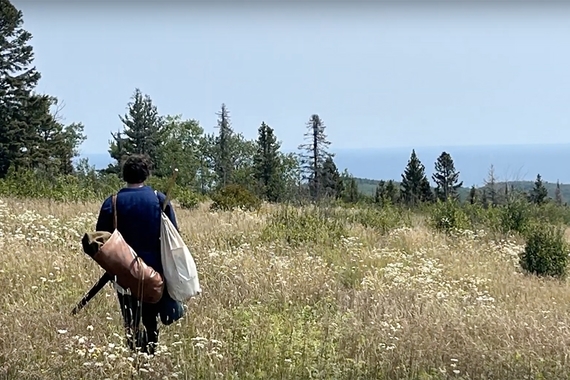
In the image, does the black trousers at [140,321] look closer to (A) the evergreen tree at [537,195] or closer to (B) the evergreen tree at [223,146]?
(A) the evergreen tree at [537,195]

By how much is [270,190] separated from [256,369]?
41.4 meters

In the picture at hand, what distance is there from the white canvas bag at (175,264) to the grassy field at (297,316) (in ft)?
1.14

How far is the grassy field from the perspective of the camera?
4055 millimetres

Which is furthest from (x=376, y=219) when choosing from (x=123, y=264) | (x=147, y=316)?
(x=123, y=264)

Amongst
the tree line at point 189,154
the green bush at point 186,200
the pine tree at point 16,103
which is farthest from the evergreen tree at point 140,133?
the green bush at point 186,200

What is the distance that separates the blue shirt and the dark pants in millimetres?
281

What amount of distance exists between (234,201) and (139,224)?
12525 millimetres

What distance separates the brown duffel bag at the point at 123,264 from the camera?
4051mm

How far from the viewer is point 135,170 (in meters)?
4.46

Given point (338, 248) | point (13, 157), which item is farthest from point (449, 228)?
point (13, 157)

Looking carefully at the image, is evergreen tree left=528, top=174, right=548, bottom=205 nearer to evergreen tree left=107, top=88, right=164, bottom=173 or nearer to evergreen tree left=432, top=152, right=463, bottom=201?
evergreen tree left=432, top=152, right=463, bottom=201

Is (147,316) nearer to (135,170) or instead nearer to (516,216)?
(135,170)

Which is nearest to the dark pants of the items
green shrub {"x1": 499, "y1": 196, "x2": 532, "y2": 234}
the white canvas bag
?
the white canvas bag

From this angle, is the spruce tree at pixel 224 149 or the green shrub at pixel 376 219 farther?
the spruce tree at pixel 224 149
